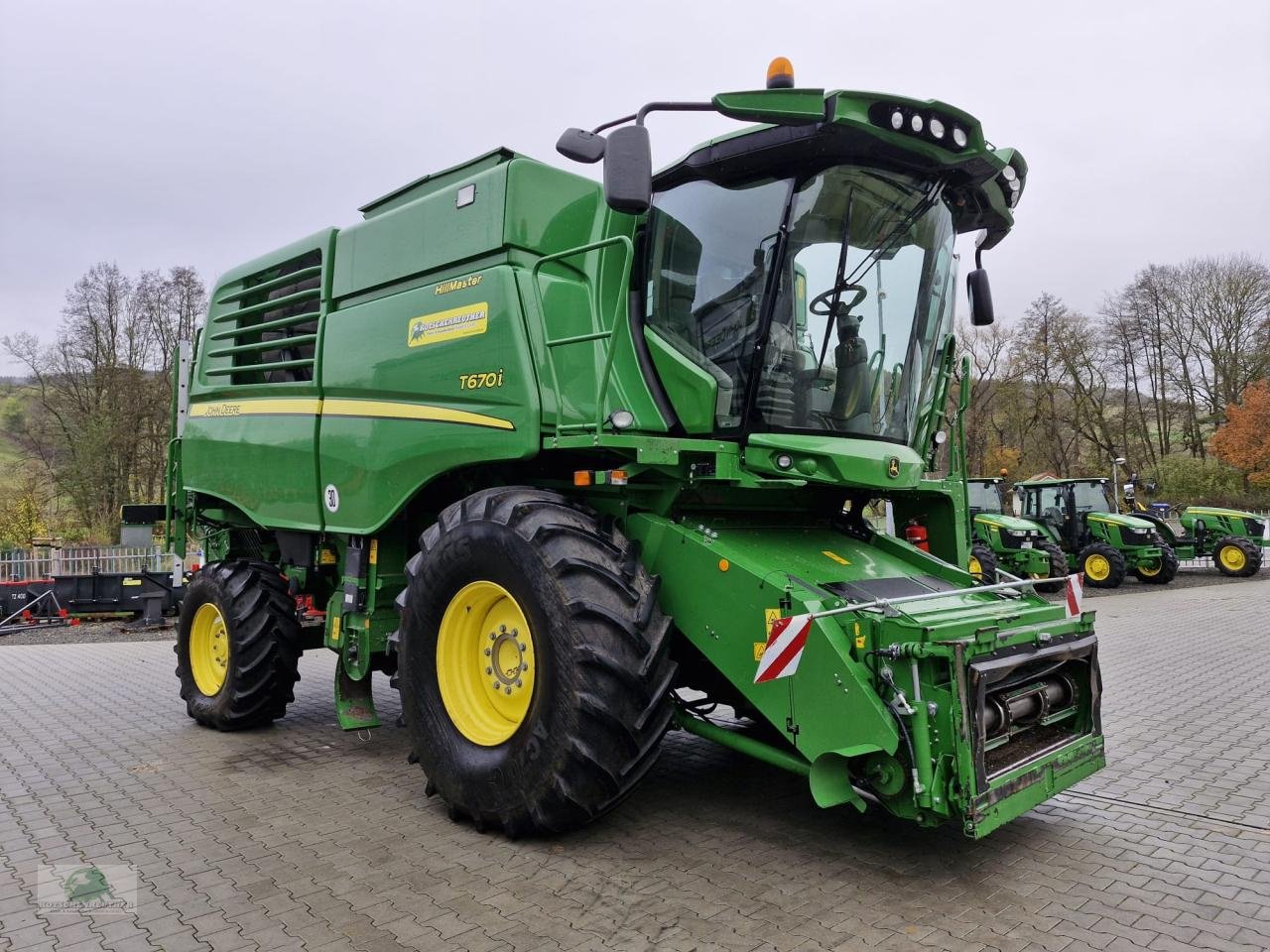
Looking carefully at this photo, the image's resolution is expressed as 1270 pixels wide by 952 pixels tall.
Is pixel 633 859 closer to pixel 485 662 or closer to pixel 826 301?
pixel 485 662

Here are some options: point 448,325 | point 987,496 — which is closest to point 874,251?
point 448,325

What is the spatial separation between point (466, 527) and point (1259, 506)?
3784 cm

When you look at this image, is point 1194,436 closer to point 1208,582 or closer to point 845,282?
A: point 1208,582

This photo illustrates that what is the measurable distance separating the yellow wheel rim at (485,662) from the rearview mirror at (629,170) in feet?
5.81

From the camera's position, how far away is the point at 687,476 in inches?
156

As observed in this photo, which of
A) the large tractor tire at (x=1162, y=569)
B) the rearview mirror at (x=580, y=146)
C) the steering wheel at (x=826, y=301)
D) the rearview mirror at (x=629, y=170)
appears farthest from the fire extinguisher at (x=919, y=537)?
the large tractor tire at (x=1162, y=569)

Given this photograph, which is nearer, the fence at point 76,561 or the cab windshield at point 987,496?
the fence at point 76,561

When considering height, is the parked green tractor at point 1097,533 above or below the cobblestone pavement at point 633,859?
above

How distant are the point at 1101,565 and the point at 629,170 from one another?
16692 mm

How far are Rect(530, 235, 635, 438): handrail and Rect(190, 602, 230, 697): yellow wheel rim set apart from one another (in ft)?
11.6

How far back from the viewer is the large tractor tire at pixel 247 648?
5.81 meters

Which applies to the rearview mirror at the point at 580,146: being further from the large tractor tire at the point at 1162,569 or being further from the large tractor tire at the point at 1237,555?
the large tractor tire at the point at 1237,555

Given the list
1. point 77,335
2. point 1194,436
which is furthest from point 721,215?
point 1194,436

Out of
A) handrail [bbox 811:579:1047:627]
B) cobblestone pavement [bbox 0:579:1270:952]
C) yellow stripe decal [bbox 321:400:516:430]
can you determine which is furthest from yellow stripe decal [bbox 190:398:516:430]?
cobblestone pavement [bbox 0:579:1270:952]
